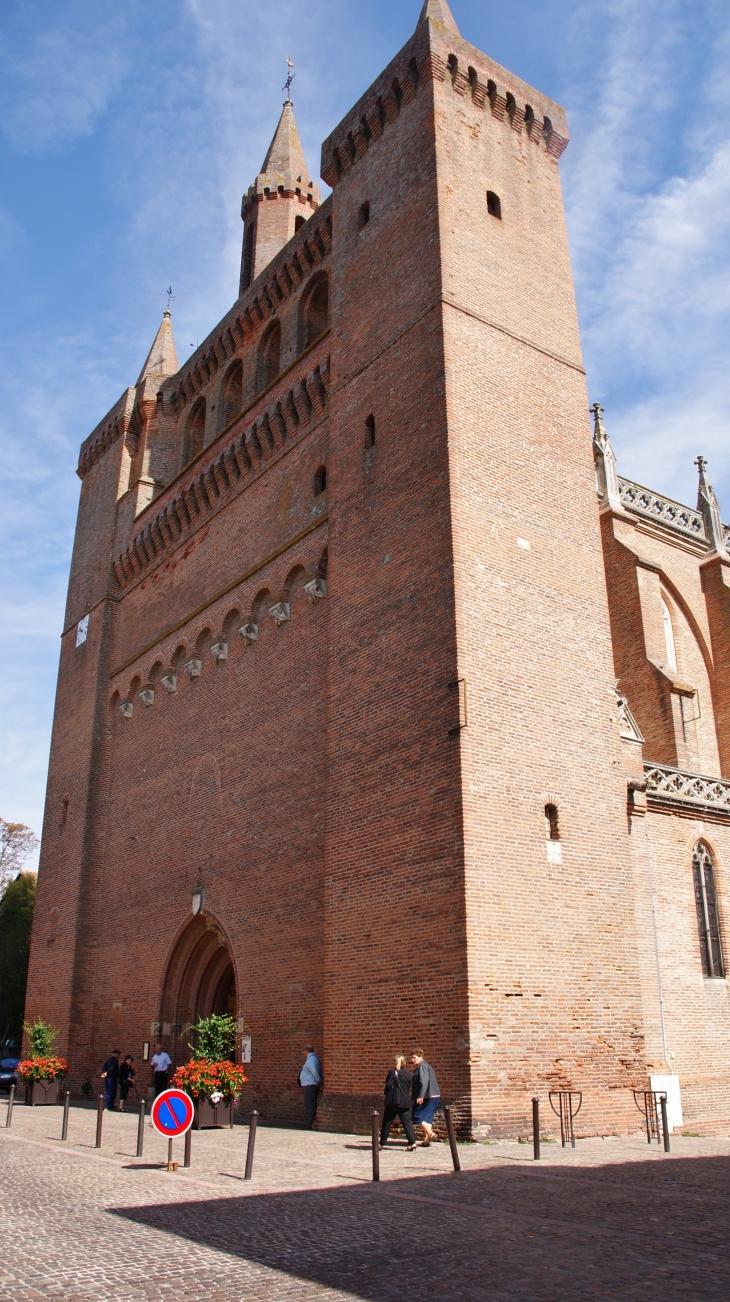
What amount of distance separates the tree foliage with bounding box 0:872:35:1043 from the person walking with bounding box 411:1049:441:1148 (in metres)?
31.7

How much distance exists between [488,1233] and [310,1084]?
817 centimetres

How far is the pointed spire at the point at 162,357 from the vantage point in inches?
1166

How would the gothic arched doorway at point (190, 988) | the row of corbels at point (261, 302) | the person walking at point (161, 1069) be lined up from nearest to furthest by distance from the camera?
the person walking at point (161, 1069) → the gothic arched doorway at point (190, 988) → the row of corbels at point (261, 302)

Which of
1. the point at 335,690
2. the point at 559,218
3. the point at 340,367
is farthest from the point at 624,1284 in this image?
the point at 559,218

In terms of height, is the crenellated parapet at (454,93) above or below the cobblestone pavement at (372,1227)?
above

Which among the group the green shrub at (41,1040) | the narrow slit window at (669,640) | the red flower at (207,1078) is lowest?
the red flower at (207,1078)

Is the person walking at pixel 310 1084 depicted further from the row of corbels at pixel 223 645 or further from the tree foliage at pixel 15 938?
the tree foliage at pixel 15 938

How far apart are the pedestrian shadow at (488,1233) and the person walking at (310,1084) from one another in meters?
5.49

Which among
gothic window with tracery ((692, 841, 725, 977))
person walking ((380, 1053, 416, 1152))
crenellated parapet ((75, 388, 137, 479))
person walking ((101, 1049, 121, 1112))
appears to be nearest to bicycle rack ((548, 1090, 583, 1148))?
person walking ((380, 1053, 416, 1152))

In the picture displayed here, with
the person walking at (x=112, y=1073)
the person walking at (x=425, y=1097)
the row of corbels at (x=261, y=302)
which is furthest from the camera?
the row of corbels at (x=261, y=302)

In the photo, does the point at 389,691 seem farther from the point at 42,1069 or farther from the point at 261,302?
the point at 261,302

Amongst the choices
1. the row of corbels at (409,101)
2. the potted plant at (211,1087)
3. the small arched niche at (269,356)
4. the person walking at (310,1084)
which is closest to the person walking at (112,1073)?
the potted plant at (211,1087)

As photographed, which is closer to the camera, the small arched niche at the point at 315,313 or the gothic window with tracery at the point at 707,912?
the gothic window with tracery at the point at 707,912

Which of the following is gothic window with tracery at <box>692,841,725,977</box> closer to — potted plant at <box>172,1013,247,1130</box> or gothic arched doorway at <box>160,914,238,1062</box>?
potted plant at <box>172,1013,247,1130</box>
